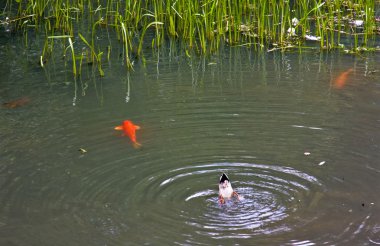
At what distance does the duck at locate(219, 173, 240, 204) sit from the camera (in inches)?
131

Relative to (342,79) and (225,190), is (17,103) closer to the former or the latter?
(225,190)

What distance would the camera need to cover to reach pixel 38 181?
3.87m

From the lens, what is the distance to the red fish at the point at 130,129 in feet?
14.3

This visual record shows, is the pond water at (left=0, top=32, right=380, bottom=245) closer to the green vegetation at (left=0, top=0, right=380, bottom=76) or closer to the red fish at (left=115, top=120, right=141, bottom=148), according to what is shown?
the red fish at (left=115, top=120, right=141, bottom=148)

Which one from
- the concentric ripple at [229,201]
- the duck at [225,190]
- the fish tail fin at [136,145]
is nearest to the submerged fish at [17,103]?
the fish tail fin at [136,145]

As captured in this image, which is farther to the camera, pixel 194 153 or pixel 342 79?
pixel 342 79

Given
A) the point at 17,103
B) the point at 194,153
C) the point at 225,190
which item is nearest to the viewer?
the point at 225,190

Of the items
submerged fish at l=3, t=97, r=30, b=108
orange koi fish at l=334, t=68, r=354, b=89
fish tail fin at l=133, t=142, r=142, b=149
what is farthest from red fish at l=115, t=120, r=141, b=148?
Answer: orange koi fish at l=334, t=68, r=354, b=89

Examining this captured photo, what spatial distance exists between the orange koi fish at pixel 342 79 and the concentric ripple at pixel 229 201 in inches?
70.5

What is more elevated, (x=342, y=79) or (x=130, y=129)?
(x=342, y=79)

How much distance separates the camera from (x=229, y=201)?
11.4 feet

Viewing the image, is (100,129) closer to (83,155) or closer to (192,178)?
(83,155)

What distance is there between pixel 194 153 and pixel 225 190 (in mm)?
800

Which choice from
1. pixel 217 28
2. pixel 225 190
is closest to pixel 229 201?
pixel 225 190
